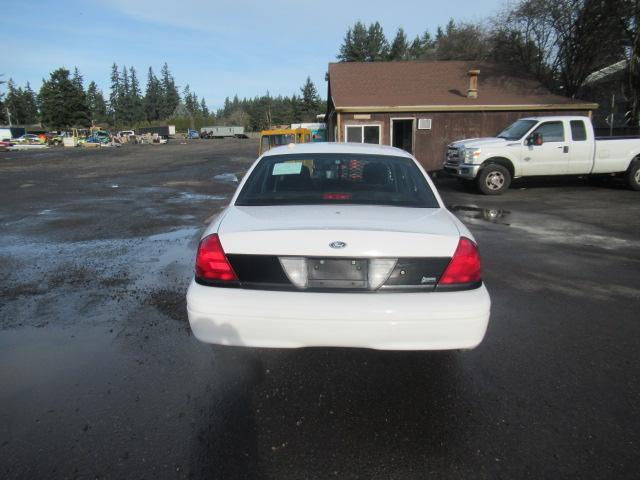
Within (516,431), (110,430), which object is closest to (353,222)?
(516,431)

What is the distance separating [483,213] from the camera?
9789 millimetres

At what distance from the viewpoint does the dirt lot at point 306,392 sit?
2311 mm

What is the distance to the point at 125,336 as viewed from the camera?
12.3 feet

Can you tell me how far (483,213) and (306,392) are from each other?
7.93m

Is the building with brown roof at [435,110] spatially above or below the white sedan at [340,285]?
above

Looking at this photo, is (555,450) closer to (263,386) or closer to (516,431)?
(516,431)

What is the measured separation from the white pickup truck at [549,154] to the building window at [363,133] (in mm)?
6063

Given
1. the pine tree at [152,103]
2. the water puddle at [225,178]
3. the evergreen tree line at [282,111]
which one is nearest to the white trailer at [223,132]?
the evergreen tree line at [282,111]

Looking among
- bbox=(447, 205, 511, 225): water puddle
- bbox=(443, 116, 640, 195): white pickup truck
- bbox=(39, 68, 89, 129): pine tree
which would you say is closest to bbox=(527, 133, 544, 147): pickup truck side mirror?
bbox=(443, 116, 640, 195): white pickup truck

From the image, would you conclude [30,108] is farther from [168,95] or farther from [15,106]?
[168,95]

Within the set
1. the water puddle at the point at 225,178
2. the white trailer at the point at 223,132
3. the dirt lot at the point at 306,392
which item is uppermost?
the white trailer at the point at 223,132

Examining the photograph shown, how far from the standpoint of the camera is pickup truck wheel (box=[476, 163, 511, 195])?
12.4 metres

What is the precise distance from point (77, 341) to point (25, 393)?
768 mm

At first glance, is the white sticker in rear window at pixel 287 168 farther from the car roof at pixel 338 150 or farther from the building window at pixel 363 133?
the building window at pixel 363 133
